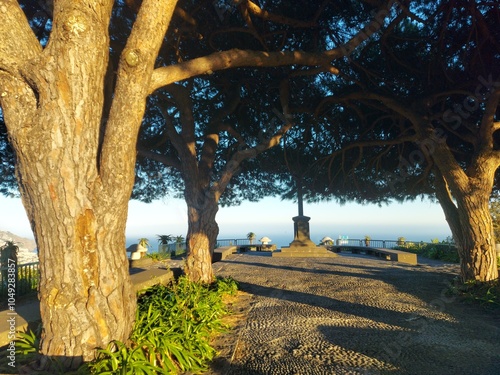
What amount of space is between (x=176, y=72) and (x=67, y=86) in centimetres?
146

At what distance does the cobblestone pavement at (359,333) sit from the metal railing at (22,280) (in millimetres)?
6006

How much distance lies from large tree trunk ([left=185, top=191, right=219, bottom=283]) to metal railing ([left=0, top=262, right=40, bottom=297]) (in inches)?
186

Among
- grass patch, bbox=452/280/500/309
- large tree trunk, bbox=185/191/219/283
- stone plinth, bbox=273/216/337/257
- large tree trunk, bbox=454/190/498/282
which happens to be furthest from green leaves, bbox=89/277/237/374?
stone plinth, bbox=273/216/337/257

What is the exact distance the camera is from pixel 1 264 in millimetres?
9102

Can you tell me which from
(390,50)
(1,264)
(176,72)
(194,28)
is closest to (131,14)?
(194,28)

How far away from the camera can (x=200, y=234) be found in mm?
7941

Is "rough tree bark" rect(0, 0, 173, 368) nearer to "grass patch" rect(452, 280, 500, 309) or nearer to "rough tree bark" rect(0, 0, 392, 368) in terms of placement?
"rough tree bark" rect(0, 0, 392, 368)

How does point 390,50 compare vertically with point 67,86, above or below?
above

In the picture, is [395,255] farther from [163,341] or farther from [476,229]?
[163,341]

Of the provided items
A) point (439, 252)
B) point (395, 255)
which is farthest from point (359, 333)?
point (439, 252)

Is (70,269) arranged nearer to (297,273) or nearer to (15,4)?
(15,4)

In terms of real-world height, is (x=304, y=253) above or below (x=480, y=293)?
below

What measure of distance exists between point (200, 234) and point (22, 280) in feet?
17.9

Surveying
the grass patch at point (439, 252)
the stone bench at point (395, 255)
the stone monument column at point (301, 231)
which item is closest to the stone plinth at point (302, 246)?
the stone monument column at point (301, 231)
